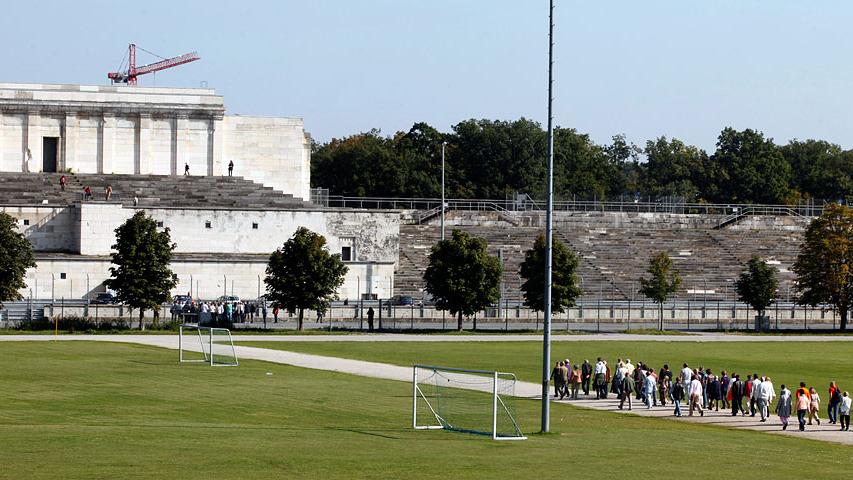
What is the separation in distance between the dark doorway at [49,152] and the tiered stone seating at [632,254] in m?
26.6

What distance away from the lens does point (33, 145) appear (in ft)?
346

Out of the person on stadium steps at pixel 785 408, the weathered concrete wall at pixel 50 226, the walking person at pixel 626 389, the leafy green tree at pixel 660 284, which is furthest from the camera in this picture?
the weathered concrete wall at pixel 50 226

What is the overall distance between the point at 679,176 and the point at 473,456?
458ft

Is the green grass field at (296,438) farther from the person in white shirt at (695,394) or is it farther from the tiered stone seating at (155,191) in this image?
the tiered stone seating at (155,191)

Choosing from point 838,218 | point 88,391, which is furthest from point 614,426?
point 838,218

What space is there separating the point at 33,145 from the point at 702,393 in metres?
72.9

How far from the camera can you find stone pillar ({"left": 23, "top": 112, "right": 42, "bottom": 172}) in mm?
105438

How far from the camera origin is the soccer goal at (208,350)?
185ft

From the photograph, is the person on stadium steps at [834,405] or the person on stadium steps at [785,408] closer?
the person on stadium steps at [785,408]

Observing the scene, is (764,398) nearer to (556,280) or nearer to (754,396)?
(754,396)

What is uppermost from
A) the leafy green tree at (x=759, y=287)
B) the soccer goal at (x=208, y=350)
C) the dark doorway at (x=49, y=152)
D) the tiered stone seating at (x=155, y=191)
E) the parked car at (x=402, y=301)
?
the dark doorway at (x=49, y=152)

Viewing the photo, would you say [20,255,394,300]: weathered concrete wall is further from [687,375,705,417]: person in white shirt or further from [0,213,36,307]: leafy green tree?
[687,375,705,417]: person in white shirt

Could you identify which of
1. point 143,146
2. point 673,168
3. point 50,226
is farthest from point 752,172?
point 50,226

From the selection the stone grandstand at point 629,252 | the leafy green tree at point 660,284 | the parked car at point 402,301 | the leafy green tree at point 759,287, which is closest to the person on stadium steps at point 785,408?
the leafy green tree at point 660,284
